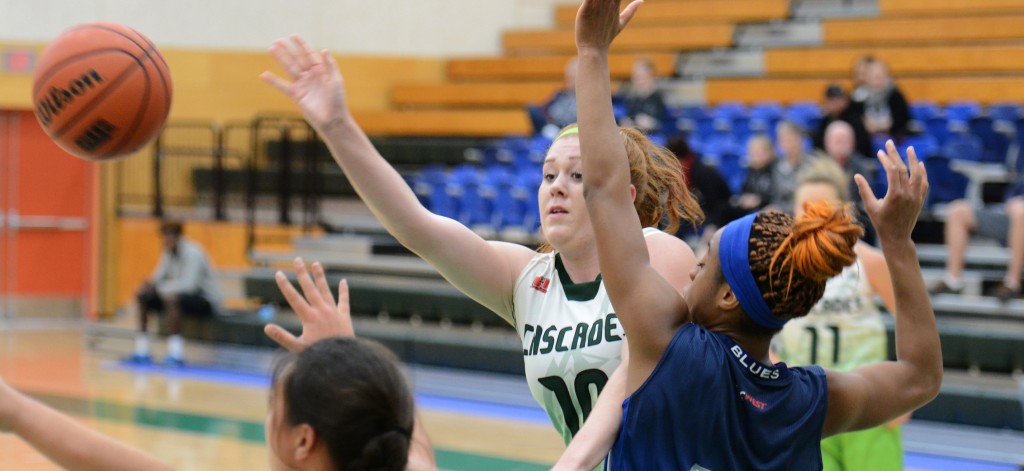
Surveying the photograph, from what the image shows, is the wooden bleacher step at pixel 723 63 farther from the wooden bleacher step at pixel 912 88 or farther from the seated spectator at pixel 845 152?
the seated spectator at pixel 845 152

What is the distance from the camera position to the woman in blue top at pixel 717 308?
216cm

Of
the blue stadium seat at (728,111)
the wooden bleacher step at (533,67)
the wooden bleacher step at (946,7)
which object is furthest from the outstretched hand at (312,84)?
the wooden bleacher step at (533,67)

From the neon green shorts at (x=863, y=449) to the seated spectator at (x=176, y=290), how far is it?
7.81m

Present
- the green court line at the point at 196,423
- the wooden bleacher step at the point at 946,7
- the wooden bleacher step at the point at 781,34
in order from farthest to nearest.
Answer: the wooden bleacher step at the point at 781,34 < the wooden bleacher step at the point at 946,7 < the green court line at the point at 196,423

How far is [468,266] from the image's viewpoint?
9.27 ft

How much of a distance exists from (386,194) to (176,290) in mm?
9019

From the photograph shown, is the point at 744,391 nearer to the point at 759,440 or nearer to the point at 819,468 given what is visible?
the point at 759,440

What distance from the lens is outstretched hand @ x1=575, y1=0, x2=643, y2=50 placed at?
2.22m

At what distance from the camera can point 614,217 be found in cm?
218

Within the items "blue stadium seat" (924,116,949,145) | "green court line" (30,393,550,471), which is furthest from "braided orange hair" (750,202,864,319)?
"blue stadium seat" (924,116,949,145)

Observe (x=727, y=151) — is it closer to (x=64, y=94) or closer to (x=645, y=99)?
(x=645, y=99)

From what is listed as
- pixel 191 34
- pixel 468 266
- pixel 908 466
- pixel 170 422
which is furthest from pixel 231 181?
pixel 468 266

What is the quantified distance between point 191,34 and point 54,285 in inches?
124

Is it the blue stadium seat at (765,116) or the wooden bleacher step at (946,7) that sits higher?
the wooden bleacher step at (946,7)
